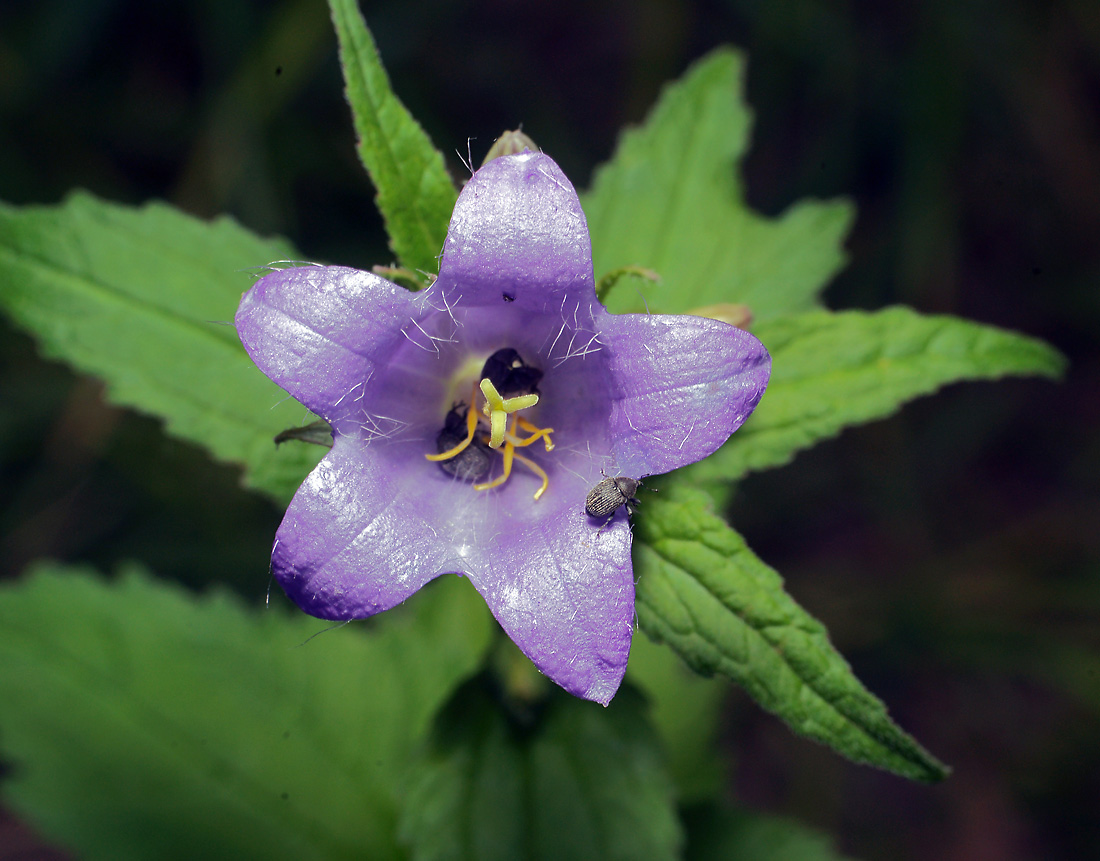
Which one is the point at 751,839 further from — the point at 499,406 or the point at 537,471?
the point at 499,406

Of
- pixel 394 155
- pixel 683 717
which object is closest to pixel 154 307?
pixel 394 155

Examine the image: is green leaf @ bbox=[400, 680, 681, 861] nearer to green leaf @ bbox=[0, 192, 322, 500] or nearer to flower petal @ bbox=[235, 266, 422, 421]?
green leaf @ bbox=[0, 192, 322, 500]

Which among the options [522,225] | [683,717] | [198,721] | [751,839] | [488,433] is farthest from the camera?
[683,717]

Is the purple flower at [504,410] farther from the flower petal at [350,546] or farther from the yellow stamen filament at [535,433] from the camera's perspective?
the yellow stamen filament at [535,433]

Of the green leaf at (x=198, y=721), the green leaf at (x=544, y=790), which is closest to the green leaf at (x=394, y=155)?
the green leaf at (x=544, y=790)

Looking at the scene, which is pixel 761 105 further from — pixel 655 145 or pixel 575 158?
pixel 655 145

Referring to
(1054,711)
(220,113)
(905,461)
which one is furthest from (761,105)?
(1054,711)
